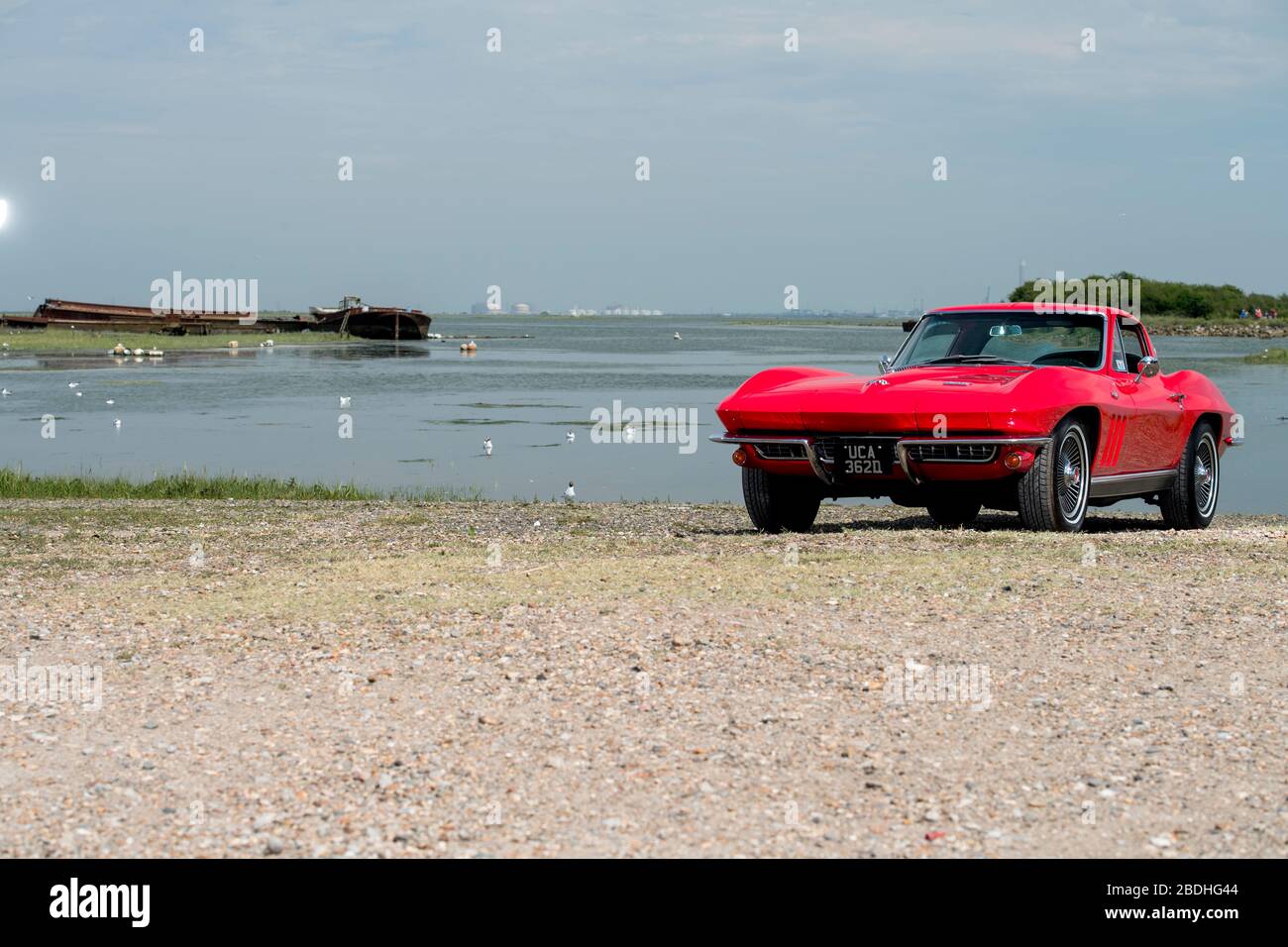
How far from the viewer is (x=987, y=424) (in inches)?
439

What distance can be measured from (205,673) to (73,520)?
8265 millimetres

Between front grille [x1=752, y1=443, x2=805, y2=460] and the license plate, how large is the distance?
0.31 metres

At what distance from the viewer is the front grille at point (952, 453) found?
11.2m

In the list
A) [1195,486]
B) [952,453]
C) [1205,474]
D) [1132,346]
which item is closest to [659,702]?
[952,453]

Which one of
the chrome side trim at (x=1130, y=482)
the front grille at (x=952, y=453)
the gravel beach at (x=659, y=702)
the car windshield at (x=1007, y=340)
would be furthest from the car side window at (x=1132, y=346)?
the front grille at (x=952, y=453)

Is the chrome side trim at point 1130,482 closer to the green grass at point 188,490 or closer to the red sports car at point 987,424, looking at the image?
the red sports car at point 987,424

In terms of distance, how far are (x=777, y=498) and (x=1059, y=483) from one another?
2334 millimetres

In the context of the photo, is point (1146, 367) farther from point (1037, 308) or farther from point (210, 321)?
point (210, 321)

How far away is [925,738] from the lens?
6.21 m

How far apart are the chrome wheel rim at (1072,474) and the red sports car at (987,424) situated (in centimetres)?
2

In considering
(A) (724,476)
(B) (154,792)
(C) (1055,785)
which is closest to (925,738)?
(C) (1055,785)
